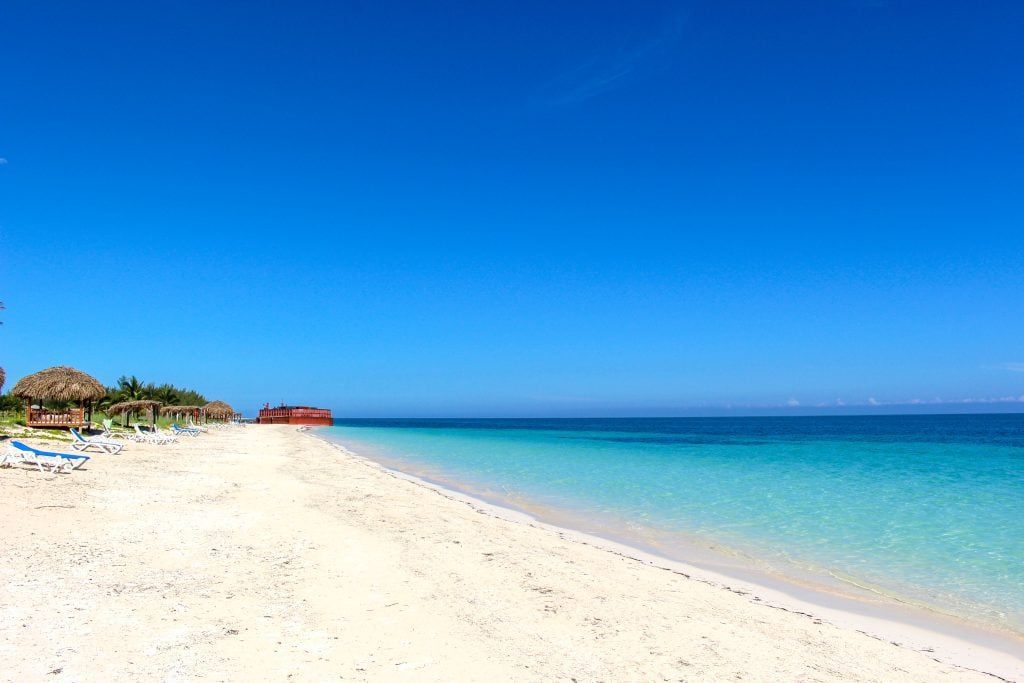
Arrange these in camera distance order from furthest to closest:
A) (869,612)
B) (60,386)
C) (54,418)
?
(54,418)
(60,386)
(869,612)

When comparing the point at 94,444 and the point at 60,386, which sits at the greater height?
the point at 60,386

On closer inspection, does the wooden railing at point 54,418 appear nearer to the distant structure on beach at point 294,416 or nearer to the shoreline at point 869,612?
the shoreline at point 869,612

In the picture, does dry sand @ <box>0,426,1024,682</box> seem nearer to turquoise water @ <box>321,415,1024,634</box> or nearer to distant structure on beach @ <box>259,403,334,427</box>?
turquoise water @ <box>321,415,1024,634</box>

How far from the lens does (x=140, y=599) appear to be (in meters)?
4.93

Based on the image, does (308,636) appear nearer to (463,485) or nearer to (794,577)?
(794,577)

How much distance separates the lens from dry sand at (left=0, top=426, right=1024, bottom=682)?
395 centimetres

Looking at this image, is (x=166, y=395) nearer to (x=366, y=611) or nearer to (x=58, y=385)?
(x=58, y=385)

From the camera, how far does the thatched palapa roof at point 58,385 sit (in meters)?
21.0

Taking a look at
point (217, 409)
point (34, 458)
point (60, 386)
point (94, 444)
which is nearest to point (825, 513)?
point (34, 458)

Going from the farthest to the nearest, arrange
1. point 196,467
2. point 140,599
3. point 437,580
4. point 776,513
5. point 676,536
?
point 196,467, point 776,513, point 676,536, point 437,580, point 140,599

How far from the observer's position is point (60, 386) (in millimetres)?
21141

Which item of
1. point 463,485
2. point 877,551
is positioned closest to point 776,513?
point 877,551

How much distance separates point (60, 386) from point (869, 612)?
24.8 m

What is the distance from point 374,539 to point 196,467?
10.3 meters
